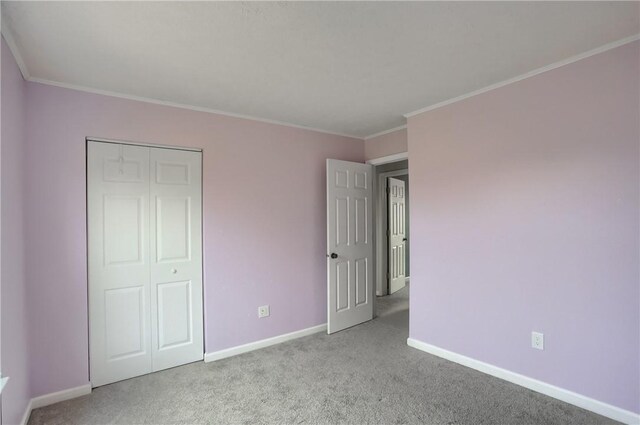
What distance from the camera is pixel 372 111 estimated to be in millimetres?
3010

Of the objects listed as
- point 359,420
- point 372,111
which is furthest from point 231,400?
point 372,111

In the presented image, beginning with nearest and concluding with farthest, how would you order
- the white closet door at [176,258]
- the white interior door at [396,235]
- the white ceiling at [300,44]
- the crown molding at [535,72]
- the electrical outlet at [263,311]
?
1. the white ceiling at [300,44]
2. the crown molding at [535,72]
3. the white closet door at [176,258]
4. the electrical outlet at [263,311]
5. the white interior door at [396,235]

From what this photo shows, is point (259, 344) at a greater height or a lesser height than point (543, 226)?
lesser

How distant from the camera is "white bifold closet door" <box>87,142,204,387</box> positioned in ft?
7.95

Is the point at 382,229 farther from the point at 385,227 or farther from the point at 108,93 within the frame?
the point at 108,93

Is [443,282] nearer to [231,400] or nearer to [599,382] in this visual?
[599,382]

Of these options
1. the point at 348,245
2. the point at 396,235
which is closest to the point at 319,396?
the point at 348,245

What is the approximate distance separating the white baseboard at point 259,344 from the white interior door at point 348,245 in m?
0.19

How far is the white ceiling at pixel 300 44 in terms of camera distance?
154 cm

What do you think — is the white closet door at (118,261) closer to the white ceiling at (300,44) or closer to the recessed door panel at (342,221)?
the white ceiling at (300,44)

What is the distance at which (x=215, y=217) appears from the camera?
290 centimetres

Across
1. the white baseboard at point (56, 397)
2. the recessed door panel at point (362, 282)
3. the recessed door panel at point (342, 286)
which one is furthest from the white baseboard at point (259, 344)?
the white baseboard at point (56, 397)

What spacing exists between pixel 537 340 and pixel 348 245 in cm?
193

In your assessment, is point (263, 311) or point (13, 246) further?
point (263, 311)
